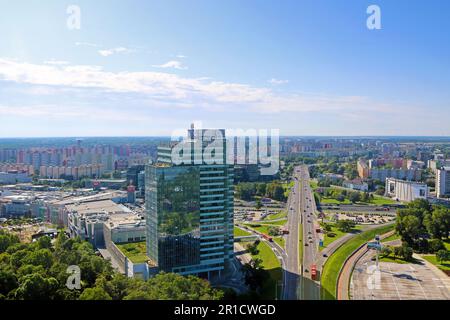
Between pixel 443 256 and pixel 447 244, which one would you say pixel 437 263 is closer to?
pixel 443 256

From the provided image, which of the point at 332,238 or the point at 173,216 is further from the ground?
the point at 173,216

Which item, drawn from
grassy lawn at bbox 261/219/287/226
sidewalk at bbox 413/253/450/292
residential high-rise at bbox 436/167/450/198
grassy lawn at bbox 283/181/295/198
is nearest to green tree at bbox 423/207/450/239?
sidewalk at bbox 413/253/450/292

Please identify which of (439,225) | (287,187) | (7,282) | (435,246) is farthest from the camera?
(287,187)

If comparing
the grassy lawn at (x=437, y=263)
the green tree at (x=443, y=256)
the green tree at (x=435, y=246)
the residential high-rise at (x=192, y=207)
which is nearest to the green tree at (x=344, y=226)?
the green tree at (x=435, y=246)

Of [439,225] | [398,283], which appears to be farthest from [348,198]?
[398,283]

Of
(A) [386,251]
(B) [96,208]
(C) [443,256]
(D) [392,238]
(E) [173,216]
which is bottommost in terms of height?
(D) [392,238]

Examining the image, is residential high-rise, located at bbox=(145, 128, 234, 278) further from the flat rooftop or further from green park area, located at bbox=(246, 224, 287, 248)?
the flat rooftop

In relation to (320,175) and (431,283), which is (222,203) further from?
(320,175)
